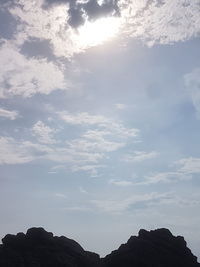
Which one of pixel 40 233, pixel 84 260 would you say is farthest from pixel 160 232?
pixel 40 233

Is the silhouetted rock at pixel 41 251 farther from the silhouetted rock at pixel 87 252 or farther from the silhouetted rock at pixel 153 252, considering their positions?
the silhouetted rock at pixel 153 252

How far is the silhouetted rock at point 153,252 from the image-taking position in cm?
8738

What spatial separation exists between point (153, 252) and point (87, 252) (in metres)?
14.5

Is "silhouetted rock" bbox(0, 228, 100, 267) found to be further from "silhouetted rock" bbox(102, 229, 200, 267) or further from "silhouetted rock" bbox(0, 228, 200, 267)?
"silhouetted rock" bbox(102, 229, 200, 267)

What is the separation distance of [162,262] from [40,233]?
87.9ft

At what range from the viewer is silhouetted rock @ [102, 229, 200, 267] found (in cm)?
8738

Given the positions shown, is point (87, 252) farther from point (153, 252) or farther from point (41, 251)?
point (153, 252)

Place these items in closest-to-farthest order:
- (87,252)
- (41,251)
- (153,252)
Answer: (41,251) < (153,252) < (87,252)

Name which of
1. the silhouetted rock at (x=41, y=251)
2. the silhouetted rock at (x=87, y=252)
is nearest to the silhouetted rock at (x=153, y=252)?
the silhouetted rock at (x=87, y=252)

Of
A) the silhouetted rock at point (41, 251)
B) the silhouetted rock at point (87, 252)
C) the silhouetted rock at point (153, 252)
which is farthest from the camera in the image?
the silhouetted rock at point (153, 252)

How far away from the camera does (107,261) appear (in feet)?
297

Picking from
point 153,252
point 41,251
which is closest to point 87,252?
point 41,251

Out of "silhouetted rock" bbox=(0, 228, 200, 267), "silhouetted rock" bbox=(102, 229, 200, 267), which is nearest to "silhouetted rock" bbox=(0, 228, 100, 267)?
"silhouetted rock" bbox=(0, 228, 200, 267)

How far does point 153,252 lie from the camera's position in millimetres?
88625
